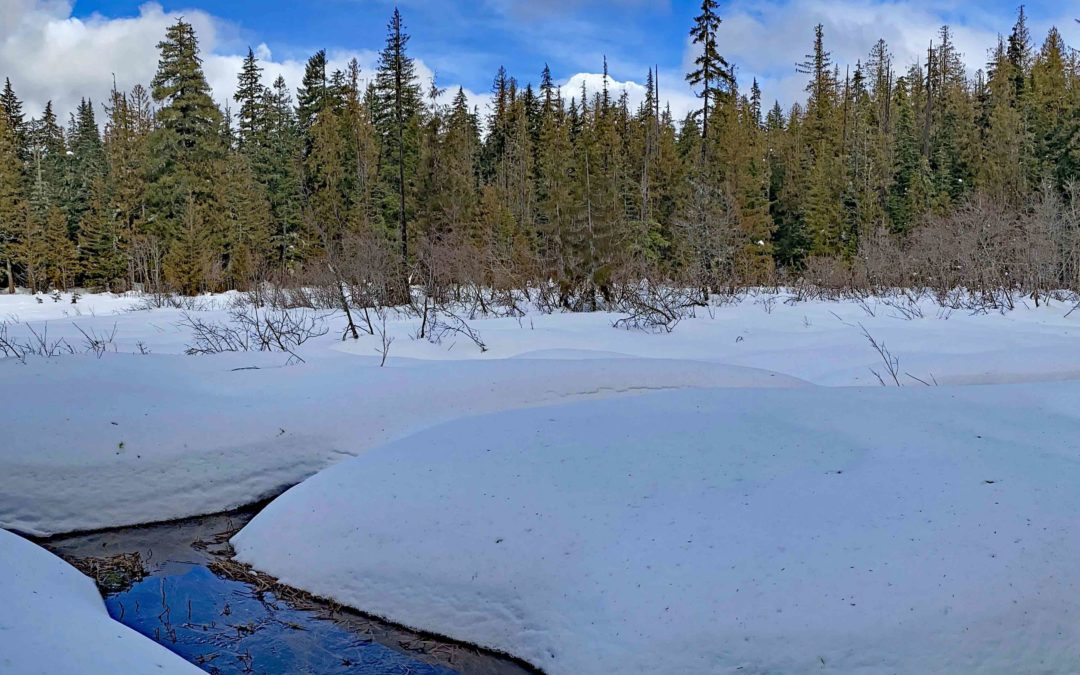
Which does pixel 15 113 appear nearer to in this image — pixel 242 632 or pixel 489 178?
pixel 489 178

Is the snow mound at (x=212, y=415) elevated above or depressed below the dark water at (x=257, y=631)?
above

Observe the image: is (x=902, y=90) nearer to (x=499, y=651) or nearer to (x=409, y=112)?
(x=409, y=112)

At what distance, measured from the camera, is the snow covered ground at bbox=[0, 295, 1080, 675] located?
3111mm

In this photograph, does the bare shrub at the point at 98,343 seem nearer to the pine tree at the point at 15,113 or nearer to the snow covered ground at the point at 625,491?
the snow covered ground at the point at 625,491

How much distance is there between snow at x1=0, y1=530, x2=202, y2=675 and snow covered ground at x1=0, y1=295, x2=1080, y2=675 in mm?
1166

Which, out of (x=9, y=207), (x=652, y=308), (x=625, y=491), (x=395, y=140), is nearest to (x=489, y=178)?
(x=395, y=140)

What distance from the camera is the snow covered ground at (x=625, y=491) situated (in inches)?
122

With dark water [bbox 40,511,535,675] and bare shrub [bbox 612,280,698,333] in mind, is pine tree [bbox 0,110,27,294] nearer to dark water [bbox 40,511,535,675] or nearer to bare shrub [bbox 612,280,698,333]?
bare shrub [bbox 612,280,698,333]

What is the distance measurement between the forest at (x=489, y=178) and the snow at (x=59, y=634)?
13.3 metres

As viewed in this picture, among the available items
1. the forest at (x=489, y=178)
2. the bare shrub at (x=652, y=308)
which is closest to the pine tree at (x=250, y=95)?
the forest at (x=489, y=178)

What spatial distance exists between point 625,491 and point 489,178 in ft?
153

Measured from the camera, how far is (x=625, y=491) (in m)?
4.23

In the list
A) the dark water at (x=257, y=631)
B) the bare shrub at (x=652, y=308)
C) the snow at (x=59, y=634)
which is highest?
the bare shrub at (x=652, y=308)

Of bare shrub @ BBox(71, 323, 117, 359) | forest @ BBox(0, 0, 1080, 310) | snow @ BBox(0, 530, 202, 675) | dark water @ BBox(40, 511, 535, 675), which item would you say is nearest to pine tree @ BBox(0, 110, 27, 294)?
forest @ BBox(0, 0, 1080, 310)
